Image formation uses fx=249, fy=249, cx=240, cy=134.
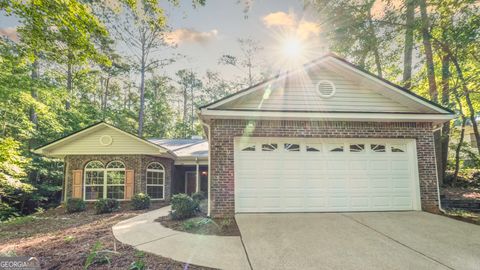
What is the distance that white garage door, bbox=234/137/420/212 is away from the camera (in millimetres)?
7418

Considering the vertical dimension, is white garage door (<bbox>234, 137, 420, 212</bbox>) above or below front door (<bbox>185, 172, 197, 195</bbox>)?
above

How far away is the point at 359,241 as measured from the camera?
16.3 ft

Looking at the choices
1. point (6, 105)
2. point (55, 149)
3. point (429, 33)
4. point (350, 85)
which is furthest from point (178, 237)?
point (429, 33)

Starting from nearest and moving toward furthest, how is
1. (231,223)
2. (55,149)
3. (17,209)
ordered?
(231,223) < (55,149) < (17,209)

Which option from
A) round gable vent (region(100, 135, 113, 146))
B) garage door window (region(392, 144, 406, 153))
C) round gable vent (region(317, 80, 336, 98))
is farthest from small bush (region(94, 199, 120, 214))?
garage door window (region(392, 144, 406, 153))

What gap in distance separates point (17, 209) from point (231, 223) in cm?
1679

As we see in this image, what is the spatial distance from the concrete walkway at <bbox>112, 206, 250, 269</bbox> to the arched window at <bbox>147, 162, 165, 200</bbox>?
21.5ft

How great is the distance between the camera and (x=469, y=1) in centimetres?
1034

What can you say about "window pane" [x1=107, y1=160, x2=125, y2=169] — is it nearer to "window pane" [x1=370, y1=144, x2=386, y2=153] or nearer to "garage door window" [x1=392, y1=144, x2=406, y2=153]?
"window pane" [x1=370, y1=144, x2=386, y2=153]

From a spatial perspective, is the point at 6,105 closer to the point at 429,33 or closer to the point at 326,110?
the point at 326,110

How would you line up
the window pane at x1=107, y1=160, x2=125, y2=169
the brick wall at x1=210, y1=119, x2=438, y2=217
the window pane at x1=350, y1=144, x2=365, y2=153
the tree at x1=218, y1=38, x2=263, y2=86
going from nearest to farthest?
the brick wall at x1=210, y1=119, x2=438, y2=217 → the window pane at x1=350, y1=144, x2=365, y2=153 → the window pane at x1=107, y1=160, x2=125, y2=169 → the tree at x1=218, y1=38, x2=263, y2=86

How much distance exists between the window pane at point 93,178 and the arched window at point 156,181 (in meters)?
2.28

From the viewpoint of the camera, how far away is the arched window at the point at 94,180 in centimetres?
1238

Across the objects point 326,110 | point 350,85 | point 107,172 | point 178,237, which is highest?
point 350,85
